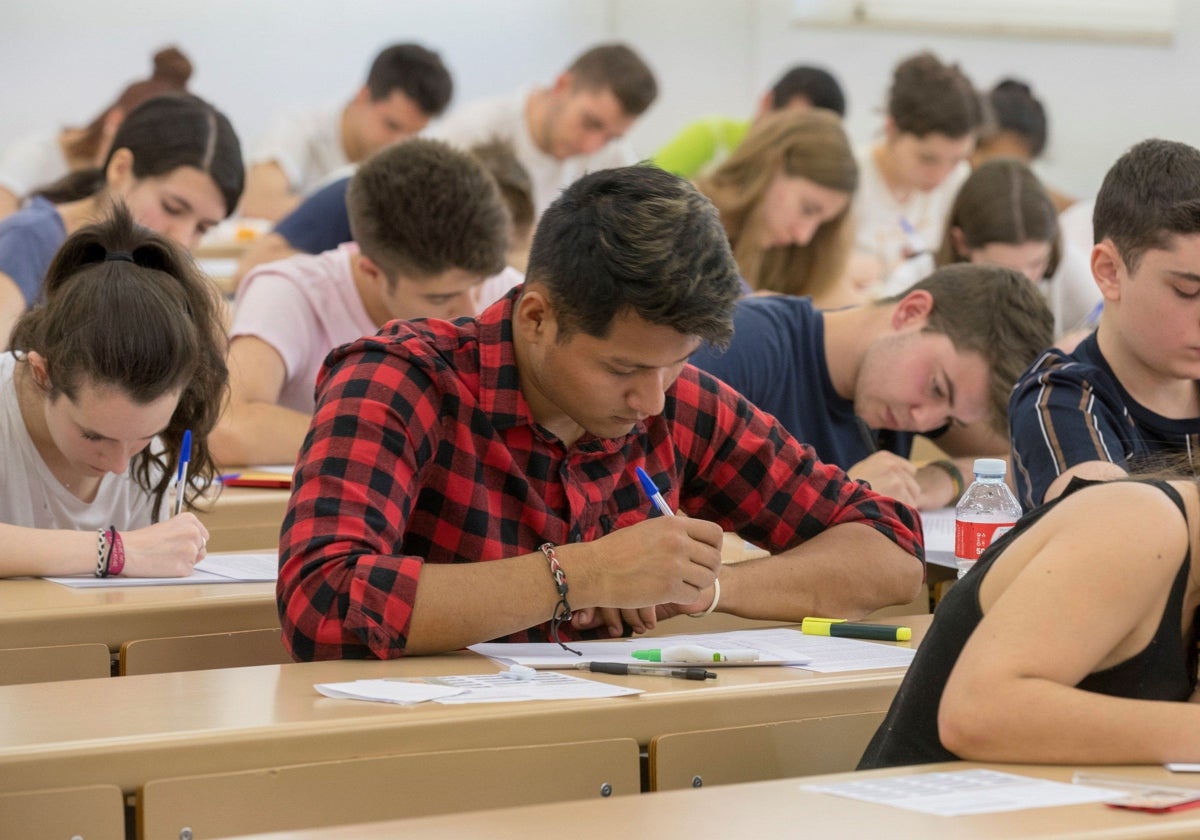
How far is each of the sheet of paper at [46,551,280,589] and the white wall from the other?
4680mm

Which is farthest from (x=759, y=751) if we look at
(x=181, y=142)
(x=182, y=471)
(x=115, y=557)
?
(x=181, y=142)

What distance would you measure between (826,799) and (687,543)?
51cm

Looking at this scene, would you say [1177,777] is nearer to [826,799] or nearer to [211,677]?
[826,799]

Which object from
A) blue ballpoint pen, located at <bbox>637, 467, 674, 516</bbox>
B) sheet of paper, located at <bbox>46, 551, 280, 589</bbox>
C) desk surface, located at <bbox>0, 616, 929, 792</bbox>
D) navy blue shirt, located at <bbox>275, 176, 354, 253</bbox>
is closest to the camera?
desk surface, located at <bbox>0, 616, 929, 792</bbox>

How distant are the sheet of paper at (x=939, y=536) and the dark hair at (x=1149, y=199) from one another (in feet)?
1.59

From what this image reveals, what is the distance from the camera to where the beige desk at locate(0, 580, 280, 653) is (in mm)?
1854

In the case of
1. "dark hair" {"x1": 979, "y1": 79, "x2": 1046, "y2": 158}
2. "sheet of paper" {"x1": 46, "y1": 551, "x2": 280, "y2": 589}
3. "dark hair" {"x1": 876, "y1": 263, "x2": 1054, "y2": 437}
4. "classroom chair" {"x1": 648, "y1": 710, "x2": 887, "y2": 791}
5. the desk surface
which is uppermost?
"dark hair" {"x1": 979, "y1": 79, "x2": 1046, "y2": 158}

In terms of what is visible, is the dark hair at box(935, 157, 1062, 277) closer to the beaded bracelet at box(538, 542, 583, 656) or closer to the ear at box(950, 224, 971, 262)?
the ear at box(950, 224, 971, 262)

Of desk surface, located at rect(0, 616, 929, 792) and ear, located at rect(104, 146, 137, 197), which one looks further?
ear, located at rect(104, 146, 137, 197)

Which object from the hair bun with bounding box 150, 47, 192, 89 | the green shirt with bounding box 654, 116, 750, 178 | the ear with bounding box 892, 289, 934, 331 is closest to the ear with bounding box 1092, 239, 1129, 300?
the ear with bounding box 892, 289, 934, 331

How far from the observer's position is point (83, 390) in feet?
7.06

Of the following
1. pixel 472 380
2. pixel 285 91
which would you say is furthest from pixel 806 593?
pixel 285 91

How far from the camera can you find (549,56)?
7.95 meters

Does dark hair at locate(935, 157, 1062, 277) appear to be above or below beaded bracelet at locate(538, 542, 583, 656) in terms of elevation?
above
